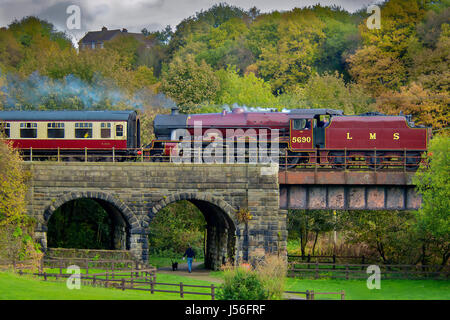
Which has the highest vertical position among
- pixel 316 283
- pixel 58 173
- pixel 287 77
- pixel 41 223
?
pixel 287 77

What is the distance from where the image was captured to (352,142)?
1773 inches

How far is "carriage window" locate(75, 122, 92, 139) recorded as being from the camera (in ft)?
149

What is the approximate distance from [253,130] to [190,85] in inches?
1192

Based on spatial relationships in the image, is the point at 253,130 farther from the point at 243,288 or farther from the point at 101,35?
the point at 101,35

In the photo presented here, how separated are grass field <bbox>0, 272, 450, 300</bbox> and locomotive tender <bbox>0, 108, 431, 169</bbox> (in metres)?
7.12

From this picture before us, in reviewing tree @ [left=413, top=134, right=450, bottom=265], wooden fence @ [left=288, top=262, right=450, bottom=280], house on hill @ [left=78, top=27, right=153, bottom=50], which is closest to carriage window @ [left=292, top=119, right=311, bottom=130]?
tree @ [left=413, top=134, right=450, bottom=265]

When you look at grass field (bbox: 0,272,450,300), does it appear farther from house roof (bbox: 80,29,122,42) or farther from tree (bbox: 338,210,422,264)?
house roof (bbox: 80,29,122,42)

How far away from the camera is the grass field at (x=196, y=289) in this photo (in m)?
29.2

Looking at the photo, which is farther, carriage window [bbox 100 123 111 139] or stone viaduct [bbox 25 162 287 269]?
carriage window [bbox 100 123 111 139]

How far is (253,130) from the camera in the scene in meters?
45.5

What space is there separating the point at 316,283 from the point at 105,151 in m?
14.4
